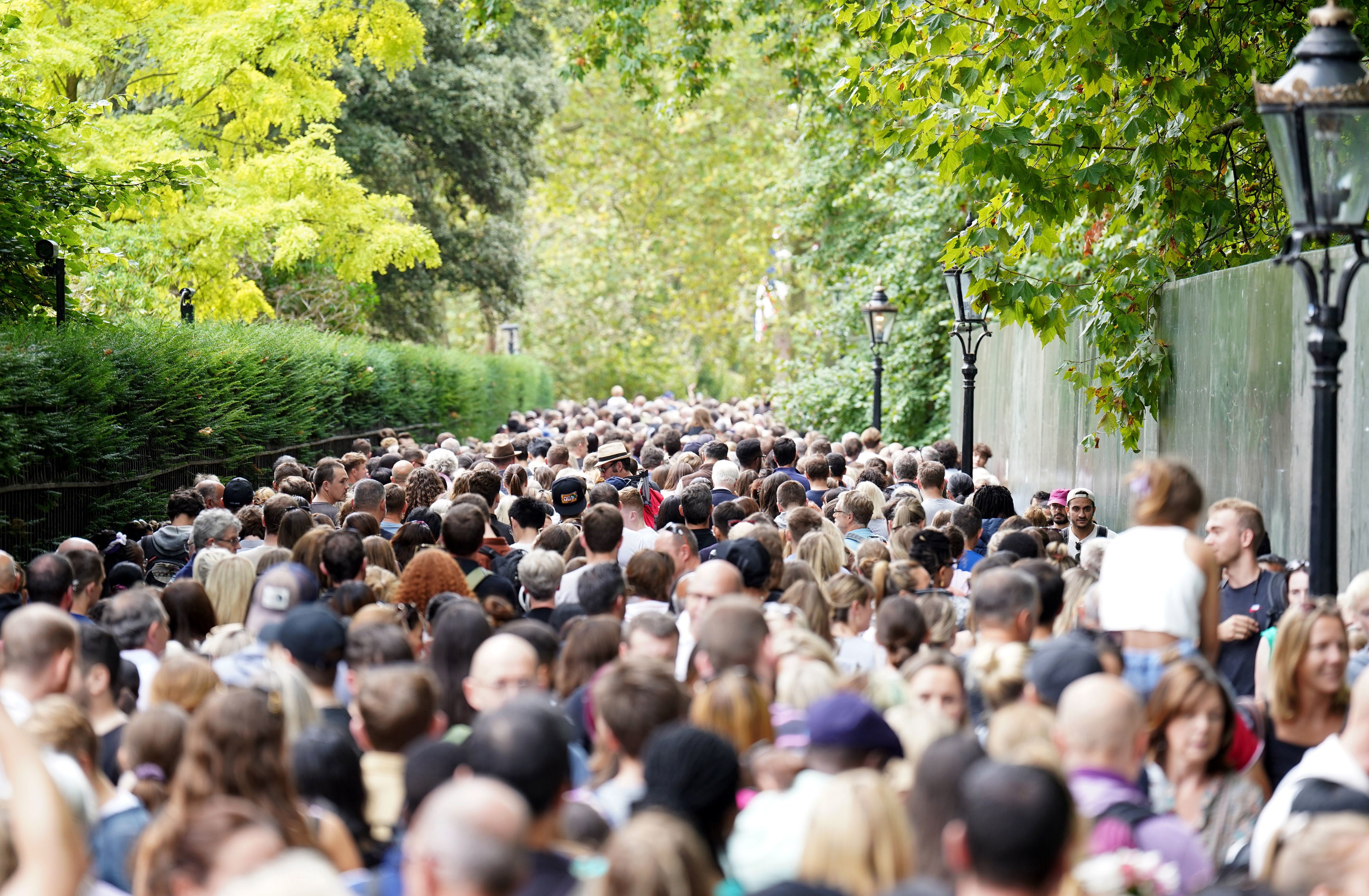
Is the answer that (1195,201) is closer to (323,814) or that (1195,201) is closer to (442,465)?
(442,465)

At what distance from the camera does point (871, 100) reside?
13.3 meters

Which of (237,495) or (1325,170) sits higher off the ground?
(1325,170)

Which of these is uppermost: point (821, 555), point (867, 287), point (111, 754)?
point (867, 287)

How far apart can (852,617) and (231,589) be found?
3.25 m

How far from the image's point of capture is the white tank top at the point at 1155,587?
604 cm


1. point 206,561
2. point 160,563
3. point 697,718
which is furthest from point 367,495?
point 697,718

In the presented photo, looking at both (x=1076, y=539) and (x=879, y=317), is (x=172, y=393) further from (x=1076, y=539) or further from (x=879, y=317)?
(x=879, y=317)

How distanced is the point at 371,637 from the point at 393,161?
94.0 ft

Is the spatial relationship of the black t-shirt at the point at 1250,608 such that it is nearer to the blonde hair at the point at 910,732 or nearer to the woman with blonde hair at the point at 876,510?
the blonde hair at the point at 910,732

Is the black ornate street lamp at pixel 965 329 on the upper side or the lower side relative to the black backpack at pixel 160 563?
upper

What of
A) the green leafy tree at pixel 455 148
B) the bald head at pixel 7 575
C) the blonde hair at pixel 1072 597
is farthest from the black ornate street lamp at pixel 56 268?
the green leafy tree at pixel 455 148

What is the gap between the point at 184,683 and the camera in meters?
5.50

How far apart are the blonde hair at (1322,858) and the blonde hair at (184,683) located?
368 cm

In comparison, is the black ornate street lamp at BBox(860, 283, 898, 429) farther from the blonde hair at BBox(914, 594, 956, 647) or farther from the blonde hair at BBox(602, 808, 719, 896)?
the blonde hair at BBox(602, 808, 719, 896)
